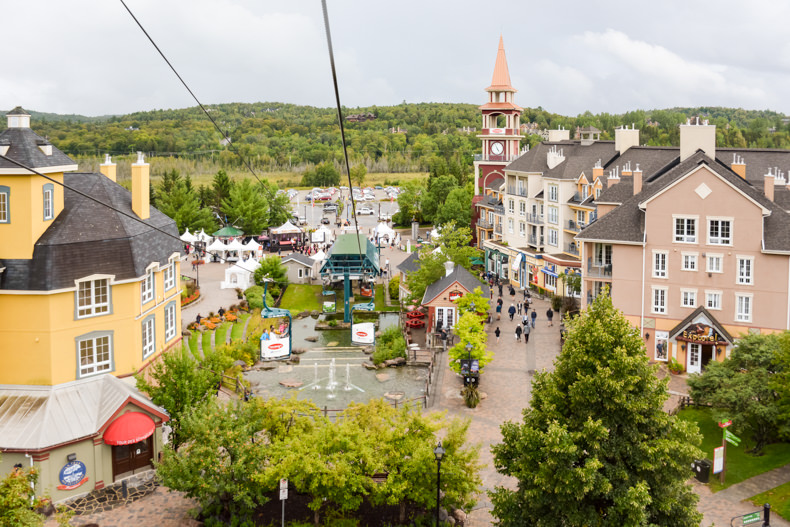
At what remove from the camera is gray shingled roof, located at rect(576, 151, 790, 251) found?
1406 inches

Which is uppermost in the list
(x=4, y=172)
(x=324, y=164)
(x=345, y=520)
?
(x=324, y=164)

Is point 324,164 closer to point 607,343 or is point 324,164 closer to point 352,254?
point 352,254

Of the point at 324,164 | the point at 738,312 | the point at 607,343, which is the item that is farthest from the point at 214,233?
the point at 324,164

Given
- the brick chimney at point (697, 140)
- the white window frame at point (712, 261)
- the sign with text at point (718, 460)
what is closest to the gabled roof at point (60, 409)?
the sign with text at point (718, 460)

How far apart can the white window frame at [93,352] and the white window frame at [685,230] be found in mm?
28170

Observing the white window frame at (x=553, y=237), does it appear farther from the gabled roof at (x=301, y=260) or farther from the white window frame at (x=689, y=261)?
the gabled roof at (x=301, y=260)

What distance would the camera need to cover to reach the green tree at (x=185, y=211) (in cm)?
7788

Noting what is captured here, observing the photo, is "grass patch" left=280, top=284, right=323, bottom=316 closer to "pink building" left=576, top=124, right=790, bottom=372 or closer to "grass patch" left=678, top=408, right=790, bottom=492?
"pink building" left=576, top=124, right=790, bottom=372

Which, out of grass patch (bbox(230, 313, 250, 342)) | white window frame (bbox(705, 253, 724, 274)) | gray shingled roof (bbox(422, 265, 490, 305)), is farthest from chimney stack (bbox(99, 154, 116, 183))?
white window frame (bbox(705, 253, 724, 274))

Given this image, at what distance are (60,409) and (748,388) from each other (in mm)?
24440

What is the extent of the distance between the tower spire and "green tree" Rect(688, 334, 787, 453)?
4930 centimetres

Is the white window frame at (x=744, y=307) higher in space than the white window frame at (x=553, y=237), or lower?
lower

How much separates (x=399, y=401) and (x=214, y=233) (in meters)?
47.0

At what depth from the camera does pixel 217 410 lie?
2202 cm
